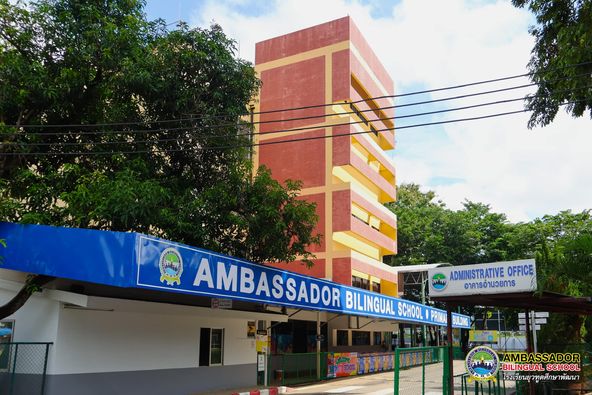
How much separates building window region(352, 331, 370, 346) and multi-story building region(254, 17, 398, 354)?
5.99 ft

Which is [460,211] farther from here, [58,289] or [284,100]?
[58,289]

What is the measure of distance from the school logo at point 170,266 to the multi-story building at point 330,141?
Result: 17863mm

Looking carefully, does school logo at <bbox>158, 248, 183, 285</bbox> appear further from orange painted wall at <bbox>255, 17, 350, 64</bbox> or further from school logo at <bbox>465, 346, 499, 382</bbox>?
orange painted wall at <bbox>255, 17, 350, 64</bbox>

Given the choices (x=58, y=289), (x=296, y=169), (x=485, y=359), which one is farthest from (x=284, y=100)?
(x=485, y=359)

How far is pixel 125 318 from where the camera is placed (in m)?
16.1

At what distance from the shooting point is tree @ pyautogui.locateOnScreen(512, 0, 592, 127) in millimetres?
11797

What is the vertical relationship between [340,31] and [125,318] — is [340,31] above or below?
above

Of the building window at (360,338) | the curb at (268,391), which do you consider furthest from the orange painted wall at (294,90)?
the curb at (268,391)

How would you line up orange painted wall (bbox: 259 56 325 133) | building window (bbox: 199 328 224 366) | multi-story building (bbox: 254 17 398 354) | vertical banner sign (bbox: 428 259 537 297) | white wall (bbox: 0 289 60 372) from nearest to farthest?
vertical banner sign (bbox: 428 259 537 297), white wall (bbox: 0 289 60 372), building window (bbox: 199 328 224 366), multi-story building (bbox: 254 17 398 354), orange painted wall (bbox: 259 56 325 133)

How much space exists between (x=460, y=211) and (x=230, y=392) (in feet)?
129

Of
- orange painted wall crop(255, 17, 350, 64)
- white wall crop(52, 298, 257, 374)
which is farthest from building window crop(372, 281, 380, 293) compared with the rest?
white wall crop(52, 298, 257, 374)

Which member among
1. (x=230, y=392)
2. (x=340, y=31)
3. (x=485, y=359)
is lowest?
(x=230, y=392)

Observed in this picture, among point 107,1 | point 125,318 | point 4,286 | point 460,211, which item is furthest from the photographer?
point 460,211

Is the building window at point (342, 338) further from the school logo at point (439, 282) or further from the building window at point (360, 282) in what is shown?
the school logo at point (439, 282)
